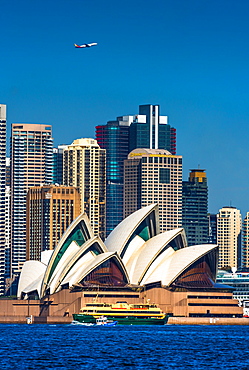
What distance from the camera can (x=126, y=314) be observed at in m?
132

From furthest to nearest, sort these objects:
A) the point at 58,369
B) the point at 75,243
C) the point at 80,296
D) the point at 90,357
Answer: the point at 75,243
the point at 80,296
the point at 90,357
the point at 58,369

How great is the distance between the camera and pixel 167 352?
8900cm

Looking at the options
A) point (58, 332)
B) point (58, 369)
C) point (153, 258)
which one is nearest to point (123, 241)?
point (153, 258)

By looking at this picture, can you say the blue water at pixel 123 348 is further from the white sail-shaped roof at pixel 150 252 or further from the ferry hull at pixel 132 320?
the white sail-shaped roof at pixel 150 252

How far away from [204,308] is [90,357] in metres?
62.2

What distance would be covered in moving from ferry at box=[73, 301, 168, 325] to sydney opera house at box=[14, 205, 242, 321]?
8921 mm

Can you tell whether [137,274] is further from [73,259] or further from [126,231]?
[73,259]

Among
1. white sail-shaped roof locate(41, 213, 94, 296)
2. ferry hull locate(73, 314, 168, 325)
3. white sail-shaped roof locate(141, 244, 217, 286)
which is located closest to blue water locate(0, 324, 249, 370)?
ferry hull locate(73, 314, 168, 325)

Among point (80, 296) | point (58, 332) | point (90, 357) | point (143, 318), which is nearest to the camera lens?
point (90, 357)

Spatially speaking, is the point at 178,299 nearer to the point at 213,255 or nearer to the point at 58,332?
the point at 213,255

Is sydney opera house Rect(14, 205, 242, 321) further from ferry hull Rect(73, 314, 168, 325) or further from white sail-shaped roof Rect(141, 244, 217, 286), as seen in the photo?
ferry hull Rect(73, 314, 168, 325)

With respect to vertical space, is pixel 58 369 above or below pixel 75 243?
below

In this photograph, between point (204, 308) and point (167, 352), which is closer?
point (167, 352)

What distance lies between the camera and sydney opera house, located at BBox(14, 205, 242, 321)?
475 ft
